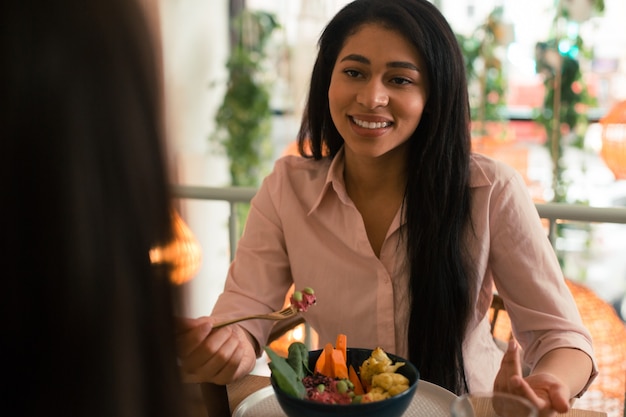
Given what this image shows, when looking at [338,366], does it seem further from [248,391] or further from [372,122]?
[372,122]

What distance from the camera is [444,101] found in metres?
1.50

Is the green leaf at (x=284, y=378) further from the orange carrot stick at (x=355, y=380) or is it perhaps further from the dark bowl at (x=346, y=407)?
the orange carrot stick at (x=355, y=380)

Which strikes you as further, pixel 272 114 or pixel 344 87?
pixel 272 114

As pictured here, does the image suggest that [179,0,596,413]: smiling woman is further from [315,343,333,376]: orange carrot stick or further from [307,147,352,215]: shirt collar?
[315,343,333,376]: orange carrot stick

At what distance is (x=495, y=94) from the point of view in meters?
4.03

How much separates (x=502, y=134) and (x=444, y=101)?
276 centimetres

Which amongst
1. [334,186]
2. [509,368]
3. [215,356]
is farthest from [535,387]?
[334,186]

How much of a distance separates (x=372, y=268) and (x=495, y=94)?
9.20ft

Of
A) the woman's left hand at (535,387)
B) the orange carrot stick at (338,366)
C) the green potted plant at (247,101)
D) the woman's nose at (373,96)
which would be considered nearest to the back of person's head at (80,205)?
the orange carrot stick at (338,366)

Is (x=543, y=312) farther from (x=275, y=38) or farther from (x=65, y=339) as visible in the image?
(x=275, y=38)

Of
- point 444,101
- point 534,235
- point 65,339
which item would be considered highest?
point 444,101

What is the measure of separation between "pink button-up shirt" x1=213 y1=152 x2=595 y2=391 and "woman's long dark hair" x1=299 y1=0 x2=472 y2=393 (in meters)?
0.04

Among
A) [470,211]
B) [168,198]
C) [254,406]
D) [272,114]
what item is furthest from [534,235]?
[272,114]

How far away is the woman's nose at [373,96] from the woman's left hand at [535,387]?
60 cm
